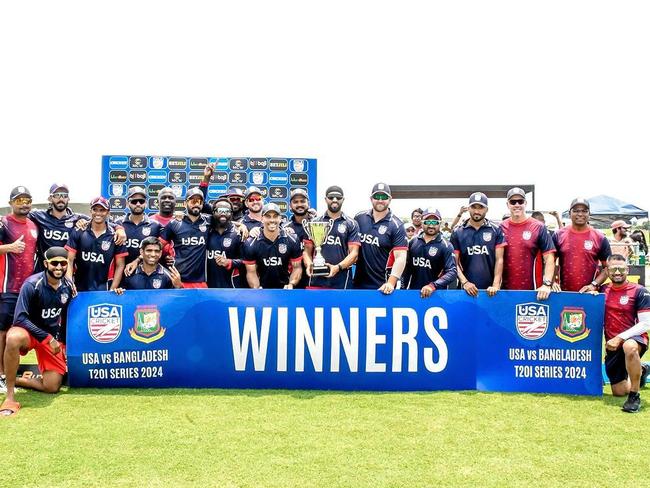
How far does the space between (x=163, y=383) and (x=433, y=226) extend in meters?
3.97

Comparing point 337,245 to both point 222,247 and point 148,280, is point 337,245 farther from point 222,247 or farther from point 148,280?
point 148,280

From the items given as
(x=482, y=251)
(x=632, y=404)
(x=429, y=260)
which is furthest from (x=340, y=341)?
(x=632, y=404)

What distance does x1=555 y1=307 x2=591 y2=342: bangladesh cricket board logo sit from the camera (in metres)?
6.66

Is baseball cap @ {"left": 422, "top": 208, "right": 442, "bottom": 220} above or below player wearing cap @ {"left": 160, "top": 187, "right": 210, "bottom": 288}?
above

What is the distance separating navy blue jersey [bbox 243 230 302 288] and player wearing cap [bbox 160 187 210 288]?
667 millimetres

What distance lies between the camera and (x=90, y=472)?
420 cm

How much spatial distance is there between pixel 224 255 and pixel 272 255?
2.37ft

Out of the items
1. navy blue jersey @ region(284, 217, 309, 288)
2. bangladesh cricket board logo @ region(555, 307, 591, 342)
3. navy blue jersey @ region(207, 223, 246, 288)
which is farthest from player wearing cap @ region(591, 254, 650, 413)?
navy blue jersey @ region(207, 223, 246, 288)

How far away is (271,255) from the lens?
7.39 meters

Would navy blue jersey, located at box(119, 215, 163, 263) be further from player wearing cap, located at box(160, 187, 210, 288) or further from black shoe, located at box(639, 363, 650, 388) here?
black shoe, located at box(639, 363, 650, 388)

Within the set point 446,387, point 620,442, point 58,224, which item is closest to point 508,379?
point 446,387

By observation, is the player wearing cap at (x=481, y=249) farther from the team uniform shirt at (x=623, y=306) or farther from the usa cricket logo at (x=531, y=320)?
the team uniform shirt at (x=623, y=306)

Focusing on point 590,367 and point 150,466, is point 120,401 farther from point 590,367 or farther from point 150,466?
point 590,367

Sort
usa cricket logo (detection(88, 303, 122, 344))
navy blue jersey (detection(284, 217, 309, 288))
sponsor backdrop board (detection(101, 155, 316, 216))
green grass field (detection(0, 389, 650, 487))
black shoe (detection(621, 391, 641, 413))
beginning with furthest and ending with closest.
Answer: sponsor backdrop board (detection(101, 155, 316, 216)), navy blue jersey (detection(284, 217, 309, 288)), usa cricket logo (detection(88, 303, 122, 344)), black shoe (detection(621, 391, 641, 413)), green grass field (detection(0, 389, 650, 487))
